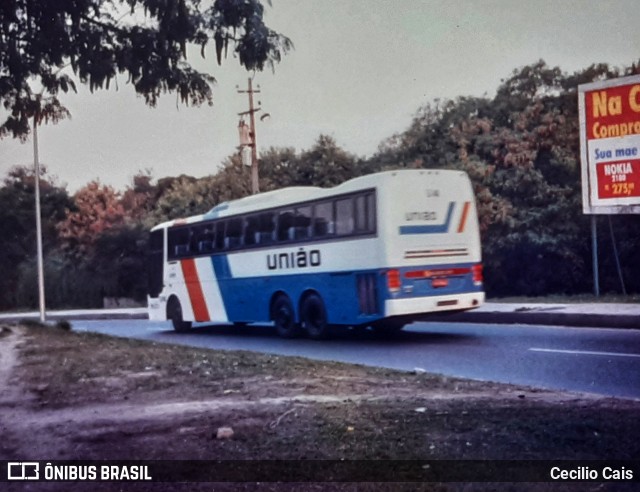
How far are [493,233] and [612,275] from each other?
88.9 inches

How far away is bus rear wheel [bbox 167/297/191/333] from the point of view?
14111mm

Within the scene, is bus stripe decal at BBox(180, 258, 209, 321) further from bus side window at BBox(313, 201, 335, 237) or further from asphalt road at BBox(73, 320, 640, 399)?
bus side window at BBox(313, 201, 335, 237)

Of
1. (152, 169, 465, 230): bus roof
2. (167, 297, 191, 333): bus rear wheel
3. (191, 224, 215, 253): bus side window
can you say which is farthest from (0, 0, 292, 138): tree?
(167, 297, 191, 333): bus rear wheel

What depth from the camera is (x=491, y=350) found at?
8875mm

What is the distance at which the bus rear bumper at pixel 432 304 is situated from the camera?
Result: 390 inches

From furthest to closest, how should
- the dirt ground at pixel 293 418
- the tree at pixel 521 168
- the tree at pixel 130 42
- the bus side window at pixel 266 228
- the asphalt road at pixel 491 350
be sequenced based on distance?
the bus side window at pixel 266 228
the tree at pixel 521 168
the asphalt road at pixel 491 350
the tree at pixel 130 42
the dirt ground at pixel 293 418

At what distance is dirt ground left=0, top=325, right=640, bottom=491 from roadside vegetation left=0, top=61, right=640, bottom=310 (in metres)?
1.40

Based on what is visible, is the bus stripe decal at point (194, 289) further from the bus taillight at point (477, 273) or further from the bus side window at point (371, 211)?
the bus taillight at point (477, 273)

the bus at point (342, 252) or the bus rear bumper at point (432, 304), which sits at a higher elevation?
the bus at point (342, 252)

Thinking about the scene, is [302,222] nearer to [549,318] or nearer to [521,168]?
[521,168]

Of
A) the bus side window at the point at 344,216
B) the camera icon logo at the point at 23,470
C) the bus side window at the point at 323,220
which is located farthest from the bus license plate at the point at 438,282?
the camera icon logo at the point at 23,470

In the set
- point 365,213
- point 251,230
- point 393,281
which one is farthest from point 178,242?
point 393,281

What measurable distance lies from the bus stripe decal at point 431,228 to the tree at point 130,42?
4.55m

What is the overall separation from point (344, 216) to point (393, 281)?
111cm
